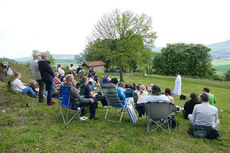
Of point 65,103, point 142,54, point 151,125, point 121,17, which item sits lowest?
point 151,125

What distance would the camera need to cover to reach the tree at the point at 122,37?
76.5 feet

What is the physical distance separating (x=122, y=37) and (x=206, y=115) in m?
20.8

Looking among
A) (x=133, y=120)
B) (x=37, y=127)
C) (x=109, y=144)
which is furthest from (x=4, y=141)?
(x=133, y=120)

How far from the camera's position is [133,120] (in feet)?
18.3

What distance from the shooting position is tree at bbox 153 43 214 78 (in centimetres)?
4881

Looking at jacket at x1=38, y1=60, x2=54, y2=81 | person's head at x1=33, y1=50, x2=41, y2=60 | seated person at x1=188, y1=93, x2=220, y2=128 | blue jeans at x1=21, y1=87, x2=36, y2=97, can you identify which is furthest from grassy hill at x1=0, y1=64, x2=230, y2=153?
person's head at x1=33, y1=50, x2=41, y2=60

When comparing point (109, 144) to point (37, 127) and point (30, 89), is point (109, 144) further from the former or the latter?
point (30, 89)

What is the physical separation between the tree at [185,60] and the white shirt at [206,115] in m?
48.0

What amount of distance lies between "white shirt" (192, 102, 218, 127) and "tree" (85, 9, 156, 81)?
18.7 m

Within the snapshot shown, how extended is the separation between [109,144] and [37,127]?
7.17ft

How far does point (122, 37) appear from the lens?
79.3ft

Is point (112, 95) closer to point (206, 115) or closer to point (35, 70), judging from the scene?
point (206, 115)

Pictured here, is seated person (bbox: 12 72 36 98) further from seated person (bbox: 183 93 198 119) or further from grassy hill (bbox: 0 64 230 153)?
seated person (bbox: 183 93 198 119)

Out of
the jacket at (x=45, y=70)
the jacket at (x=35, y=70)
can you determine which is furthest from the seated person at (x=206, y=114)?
the jacket at (x=35, y=70)
